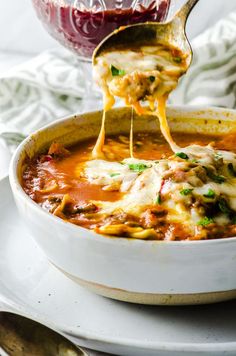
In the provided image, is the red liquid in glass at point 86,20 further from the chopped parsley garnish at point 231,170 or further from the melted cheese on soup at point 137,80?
the chopped parsley garnish at point 231,170

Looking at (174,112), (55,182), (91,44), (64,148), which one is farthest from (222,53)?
(55,182)

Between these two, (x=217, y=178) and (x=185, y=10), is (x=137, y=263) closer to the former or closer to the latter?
(x=217, y=178)

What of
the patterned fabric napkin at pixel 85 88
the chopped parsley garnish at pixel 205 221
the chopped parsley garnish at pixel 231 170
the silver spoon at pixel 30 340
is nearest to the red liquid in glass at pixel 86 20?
the patterned fabric napkin at pixel 85 88

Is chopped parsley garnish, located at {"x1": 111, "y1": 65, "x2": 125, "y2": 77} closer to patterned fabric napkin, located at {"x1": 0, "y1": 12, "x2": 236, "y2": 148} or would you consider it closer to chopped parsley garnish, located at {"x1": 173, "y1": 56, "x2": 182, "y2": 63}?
chopped parsley garnish, located at {"x1": 173, "y1": 56, "x2": 182, "y2": 63}

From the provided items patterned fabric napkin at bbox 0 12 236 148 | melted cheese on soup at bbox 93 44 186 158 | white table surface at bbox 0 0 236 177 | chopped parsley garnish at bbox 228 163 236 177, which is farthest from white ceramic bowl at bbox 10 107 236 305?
white table surface at bbox 0 0 236 177

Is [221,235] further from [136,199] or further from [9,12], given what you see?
[9,12]

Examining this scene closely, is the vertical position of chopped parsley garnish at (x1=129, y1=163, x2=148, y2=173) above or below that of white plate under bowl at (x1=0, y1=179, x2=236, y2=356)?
above
